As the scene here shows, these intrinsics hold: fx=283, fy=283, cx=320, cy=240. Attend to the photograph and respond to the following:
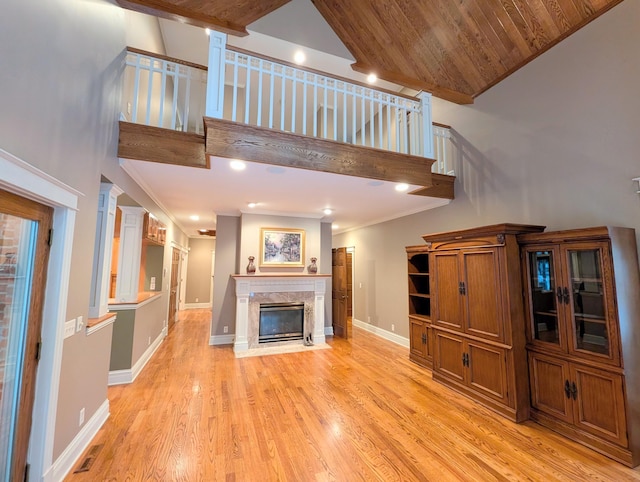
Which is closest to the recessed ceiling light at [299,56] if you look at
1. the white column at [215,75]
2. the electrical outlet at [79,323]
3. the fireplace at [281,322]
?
the white column at [215,75]

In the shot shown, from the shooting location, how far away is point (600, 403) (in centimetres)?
240

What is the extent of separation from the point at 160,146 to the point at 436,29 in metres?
3.99

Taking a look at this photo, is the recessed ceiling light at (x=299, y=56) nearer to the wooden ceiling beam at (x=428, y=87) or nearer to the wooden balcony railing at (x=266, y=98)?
the wooden balcony railing at (x=266, y=98)

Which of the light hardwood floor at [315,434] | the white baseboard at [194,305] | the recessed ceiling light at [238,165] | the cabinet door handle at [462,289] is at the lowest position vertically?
the light hardwood floor at [315,434]

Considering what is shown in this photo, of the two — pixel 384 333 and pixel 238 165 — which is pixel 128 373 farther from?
pixel 384 333

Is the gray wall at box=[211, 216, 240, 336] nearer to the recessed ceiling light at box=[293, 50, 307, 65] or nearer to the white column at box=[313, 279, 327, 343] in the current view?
the white column at box=[313, 279, 327, 343]

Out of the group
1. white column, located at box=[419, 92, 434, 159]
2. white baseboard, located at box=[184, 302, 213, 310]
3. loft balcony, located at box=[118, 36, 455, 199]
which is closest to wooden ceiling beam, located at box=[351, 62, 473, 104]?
white column, located at box=[419, 92, 434, 159]

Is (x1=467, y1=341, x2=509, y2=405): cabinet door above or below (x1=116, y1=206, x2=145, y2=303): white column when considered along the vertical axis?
below

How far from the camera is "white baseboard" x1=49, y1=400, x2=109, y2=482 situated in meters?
1.96

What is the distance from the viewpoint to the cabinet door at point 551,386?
8.64 ft

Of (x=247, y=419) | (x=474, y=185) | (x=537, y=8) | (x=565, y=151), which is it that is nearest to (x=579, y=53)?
(x=537, y=8)

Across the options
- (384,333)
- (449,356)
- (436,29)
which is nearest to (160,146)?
(436,29)

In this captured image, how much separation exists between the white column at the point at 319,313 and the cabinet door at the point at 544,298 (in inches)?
139

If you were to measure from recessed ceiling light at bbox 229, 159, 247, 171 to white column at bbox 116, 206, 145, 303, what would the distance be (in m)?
1.63
